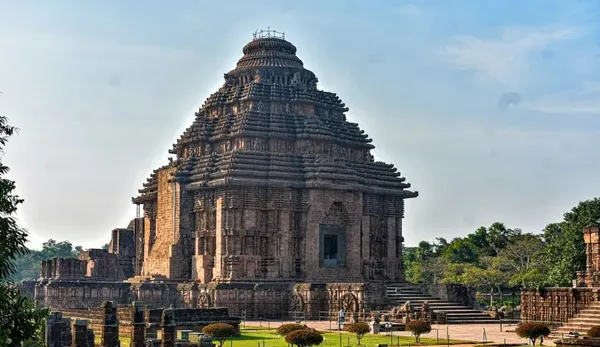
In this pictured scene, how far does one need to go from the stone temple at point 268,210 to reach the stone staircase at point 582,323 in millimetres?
13048

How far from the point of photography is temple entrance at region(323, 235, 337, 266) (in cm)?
5300

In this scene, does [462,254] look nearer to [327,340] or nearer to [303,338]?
[327,340]

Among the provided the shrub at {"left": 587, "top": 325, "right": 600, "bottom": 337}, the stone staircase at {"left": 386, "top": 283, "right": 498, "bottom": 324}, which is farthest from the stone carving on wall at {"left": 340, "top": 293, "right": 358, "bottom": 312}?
the shrub at {"left": 587, "top": 325, "right": 600, "bottom": 337}

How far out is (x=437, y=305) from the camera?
153 feet

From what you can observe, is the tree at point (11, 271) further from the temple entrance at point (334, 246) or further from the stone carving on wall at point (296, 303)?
the temple entrance at point (334, 246)

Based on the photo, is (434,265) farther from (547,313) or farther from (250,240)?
(547,313)

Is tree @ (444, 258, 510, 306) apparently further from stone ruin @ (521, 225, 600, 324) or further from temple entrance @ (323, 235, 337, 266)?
stone ruin @ (521, 225, 600, 324)

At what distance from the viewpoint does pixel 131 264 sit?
67.2 meters

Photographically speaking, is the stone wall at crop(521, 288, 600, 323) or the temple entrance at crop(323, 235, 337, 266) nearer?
the stone wall at crop(521, 288, 600, 323)

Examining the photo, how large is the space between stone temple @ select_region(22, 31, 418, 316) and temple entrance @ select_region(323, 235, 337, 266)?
0.07 m

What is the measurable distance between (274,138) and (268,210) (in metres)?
4.73

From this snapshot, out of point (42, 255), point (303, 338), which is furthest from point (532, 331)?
point (42, 255)

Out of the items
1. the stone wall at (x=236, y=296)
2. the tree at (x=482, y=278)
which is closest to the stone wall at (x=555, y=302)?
the stone wall at (x=236, y=296)

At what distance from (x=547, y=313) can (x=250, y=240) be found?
18771 mm
